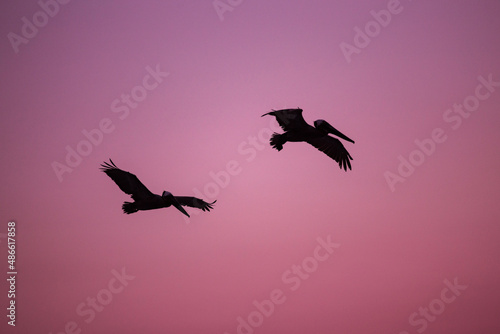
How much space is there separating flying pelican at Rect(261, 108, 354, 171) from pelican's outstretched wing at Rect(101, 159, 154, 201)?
414cm

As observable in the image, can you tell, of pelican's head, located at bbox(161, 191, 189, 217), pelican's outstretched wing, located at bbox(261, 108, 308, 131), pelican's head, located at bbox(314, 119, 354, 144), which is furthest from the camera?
pelican's head, located at bbox(161, 191, 189, 217)

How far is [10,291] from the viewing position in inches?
992

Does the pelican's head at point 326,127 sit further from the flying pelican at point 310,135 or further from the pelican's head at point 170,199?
the pelican's head at point 170,199

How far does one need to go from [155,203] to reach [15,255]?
5.19 m

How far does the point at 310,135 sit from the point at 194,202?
4.53 m

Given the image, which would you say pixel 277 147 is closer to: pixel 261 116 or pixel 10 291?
pixel 261 116

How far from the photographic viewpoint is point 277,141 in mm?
23125

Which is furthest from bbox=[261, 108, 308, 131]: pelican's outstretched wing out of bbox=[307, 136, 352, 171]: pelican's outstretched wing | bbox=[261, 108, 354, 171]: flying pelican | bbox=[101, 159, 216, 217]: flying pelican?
bbox=[101, 159, 216, 217]: flying pelican

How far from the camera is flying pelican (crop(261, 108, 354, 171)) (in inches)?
893

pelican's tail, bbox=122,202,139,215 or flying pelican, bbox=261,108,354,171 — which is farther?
pelican's tail, bbox=122,202,139,215

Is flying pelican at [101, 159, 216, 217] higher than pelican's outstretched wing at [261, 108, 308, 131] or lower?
lower

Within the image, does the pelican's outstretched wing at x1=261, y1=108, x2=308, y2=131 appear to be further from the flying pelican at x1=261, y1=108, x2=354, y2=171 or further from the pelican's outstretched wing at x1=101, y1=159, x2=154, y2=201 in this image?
the pelican's outstretched wing at x1=101, y1=159, x2=154, y2=201

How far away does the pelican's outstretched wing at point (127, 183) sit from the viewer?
77.3ft

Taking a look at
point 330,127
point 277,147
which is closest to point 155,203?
point 277,147
